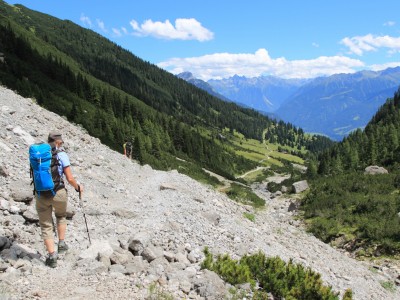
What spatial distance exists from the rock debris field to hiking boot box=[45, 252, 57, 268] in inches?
7.2

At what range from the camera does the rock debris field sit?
10.2 metres

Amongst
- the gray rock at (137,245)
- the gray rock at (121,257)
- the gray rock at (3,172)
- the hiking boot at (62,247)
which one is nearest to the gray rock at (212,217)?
the gray rock at (137,245)

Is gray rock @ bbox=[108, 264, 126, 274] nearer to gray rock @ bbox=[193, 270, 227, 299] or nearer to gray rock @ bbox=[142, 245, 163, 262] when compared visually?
gray rock @ bbox=[142, 245, 163, 262]

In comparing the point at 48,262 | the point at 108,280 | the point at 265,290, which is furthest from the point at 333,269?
the point at 48,262

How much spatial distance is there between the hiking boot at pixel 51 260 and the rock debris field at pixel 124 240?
0.60ft

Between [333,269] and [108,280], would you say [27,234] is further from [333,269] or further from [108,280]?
[333,269]

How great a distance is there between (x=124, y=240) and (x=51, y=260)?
345 cm

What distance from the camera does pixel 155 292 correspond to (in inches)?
403

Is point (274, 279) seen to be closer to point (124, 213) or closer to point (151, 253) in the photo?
point (151, 253)

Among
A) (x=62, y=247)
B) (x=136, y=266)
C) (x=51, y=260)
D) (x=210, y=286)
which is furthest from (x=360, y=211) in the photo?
(x=51, y=260)

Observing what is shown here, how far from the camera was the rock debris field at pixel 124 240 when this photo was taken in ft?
33.6

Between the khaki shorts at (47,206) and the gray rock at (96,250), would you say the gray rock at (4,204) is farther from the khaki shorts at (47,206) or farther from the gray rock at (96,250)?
the gray rock at (96,250)

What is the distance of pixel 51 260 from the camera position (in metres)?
10.7

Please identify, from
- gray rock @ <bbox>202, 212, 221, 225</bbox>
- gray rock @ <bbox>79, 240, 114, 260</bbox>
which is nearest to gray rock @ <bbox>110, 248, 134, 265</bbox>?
gray rock @ <bbox>79, 240, 114, 260</bbox>
